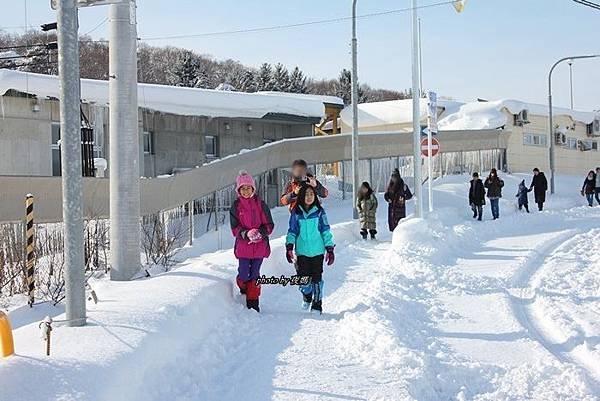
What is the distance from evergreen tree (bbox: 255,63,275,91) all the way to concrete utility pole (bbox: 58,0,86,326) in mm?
68066

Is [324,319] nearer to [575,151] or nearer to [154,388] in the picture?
[154,388]

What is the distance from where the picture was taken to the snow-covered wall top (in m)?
36.5

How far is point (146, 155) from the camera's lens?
86.8 ft

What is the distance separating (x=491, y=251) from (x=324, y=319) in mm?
7356

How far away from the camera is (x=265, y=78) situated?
75000 mm

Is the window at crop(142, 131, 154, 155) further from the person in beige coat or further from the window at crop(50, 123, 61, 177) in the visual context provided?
the person in beige coat

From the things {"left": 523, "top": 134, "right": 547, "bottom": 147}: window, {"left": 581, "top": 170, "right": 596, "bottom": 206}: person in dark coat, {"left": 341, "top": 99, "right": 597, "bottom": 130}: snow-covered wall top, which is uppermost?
{"left": 341, "top": 99, "right": 597, "bottom": 130}: snow-covered wall top

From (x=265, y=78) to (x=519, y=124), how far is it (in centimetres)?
4119

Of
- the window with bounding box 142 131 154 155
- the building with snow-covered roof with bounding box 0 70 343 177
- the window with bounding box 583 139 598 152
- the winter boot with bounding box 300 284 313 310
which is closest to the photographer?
the winter boot with bounding box 300 284 313 310

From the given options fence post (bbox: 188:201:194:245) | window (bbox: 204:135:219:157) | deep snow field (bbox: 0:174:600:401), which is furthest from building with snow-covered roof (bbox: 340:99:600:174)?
deep snow field (bbox: 0:174:600:401)

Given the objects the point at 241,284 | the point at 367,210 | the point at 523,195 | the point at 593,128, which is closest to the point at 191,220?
the point at 367,210

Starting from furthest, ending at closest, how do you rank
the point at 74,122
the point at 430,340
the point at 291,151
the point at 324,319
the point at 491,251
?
the point at 291,151 < the point at 491,251 < the point at 324,319 < the point at 430,340 < the point at 74,122

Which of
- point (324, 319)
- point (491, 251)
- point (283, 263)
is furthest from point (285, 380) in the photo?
point (491, 251)

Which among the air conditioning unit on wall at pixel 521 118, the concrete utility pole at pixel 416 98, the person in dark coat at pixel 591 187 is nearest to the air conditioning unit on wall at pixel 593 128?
the air conditioning unit on wall at pixel 521 118
